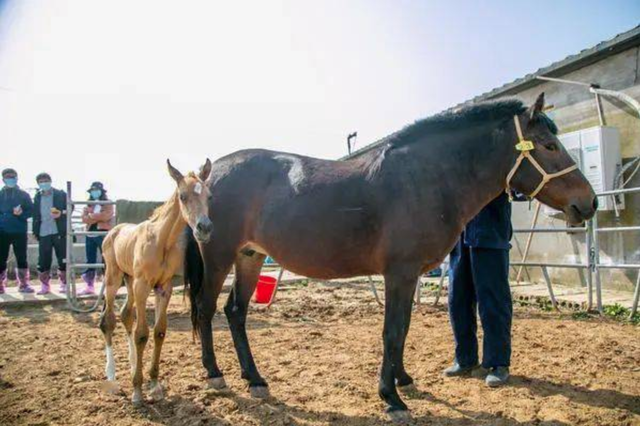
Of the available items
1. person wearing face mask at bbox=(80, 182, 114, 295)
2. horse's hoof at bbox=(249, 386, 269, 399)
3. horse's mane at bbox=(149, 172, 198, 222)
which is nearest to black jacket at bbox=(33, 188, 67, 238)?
person wearing face mask at bbox=(80, 182, 114, 295)

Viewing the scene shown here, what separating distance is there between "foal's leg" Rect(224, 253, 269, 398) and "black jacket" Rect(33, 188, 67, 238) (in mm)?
5688

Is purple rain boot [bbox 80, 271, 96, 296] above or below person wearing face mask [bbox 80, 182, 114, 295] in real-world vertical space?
below

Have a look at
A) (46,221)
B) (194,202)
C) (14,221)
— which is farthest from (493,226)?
(14,221)

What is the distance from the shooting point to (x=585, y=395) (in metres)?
3.56

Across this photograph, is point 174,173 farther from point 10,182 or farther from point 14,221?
point 10,182

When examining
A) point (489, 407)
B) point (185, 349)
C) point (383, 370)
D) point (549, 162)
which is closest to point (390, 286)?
point (383, 370)

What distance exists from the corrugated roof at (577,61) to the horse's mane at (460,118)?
2.99 metres

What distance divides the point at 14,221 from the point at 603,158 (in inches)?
407

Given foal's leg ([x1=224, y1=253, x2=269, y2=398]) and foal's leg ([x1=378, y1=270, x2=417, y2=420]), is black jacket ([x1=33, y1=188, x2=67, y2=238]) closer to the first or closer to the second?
foal's leg ([x1=224, y1=253, x2=269, y2=398])

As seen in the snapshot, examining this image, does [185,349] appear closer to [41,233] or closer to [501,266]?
[501,266]

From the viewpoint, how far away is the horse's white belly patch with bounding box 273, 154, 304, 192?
12.9 feet

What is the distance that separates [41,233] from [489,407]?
26.8 feet

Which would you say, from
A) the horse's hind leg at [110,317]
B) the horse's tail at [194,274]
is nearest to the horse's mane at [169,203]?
the horse's tail at [194,274]

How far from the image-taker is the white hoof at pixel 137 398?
3.54 meters
